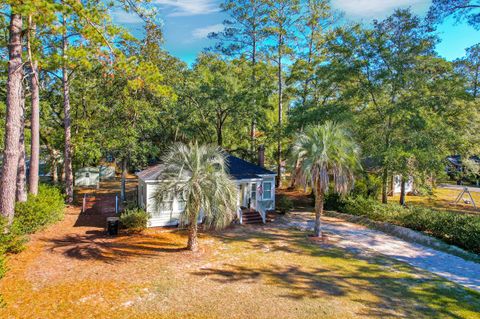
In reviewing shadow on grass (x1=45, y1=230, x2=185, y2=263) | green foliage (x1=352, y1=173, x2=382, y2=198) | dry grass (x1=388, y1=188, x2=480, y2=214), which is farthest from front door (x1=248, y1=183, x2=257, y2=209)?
dry grass (x1=388, y1=188, x2=480, y2=214)

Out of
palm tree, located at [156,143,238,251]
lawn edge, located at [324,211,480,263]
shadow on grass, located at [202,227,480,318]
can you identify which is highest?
palm tree, located at [156,143,238,251]

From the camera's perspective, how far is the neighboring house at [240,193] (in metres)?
15.9

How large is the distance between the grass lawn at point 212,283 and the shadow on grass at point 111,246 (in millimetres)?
39

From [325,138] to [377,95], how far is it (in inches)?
390

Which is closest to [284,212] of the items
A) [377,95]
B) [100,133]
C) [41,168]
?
[377,95]

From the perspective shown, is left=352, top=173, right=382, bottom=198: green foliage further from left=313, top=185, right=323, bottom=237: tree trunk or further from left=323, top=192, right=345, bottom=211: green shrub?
left=313, top=185, right=323, bottom=237: tree trunk

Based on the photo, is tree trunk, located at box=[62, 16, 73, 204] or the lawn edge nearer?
the lawn edge

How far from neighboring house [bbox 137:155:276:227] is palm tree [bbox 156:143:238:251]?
3.86 metres

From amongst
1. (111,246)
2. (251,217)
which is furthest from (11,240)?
(251,217)

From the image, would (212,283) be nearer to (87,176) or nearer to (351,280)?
(351,280)

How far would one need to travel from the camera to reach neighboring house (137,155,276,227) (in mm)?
15867

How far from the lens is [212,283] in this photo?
9383 mm

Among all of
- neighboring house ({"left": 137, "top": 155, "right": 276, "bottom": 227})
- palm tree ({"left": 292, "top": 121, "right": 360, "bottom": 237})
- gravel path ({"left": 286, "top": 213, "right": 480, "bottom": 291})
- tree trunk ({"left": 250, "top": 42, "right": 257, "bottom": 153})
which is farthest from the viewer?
tree trunk ({"left": 250, "top": 42, "right": 257, "bottom": 153})

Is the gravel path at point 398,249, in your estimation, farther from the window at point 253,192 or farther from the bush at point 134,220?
the bush at point 134,220
